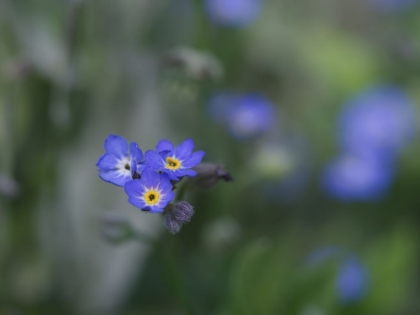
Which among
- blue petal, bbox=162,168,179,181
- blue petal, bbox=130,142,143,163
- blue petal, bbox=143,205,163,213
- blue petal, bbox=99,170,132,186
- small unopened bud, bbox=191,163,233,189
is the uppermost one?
small unopened bud, bbox=191,163,233,189

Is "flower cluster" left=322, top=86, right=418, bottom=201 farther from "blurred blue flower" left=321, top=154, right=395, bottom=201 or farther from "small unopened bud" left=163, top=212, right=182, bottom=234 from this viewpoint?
"small unopened bud" left=163, top=212, right=182, bottom=234

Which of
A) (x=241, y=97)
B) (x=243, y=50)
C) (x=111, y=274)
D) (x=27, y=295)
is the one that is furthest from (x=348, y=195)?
(x=27, y=295)

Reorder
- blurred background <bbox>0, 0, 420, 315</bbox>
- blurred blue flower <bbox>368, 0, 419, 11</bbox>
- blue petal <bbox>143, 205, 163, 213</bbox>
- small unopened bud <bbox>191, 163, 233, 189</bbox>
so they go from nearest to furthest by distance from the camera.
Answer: blue petal <bbox>143, 205, 163, 213</bbox>, small unopened bud <bbox>191, 163, 233, 189</bbox>, blurred background <bbox>0, 0, 420, 315</bbox>, blurred blue flower <bbox>368, 0, 419, 11</bbox>

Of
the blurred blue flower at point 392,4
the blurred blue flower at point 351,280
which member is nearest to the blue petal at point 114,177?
the blurred blue flower at point 351,280

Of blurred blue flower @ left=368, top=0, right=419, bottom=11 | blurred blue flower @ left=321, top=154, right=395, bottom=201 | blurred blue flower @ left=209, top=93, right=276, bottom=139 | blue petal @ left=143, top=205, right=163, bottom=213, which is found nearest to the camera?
blue petal @ left=143, top=205, right=163, bottom=213

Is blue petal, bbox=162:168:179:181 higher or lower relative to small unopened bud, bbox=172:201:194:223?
higher

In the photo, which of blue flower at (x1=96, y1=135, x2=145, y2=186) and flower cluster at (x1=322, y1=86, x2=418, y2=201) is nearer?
blue flower at (x1=96, y1=135, x2=145, y2=186)

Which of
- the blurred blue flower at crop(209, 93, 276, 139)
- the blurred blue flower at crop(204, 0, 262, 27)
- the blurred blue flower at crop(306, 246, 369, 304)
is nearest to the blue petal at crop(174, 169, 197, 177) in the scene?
the blurred blue flower at crop(306, 246, 369, 304)
